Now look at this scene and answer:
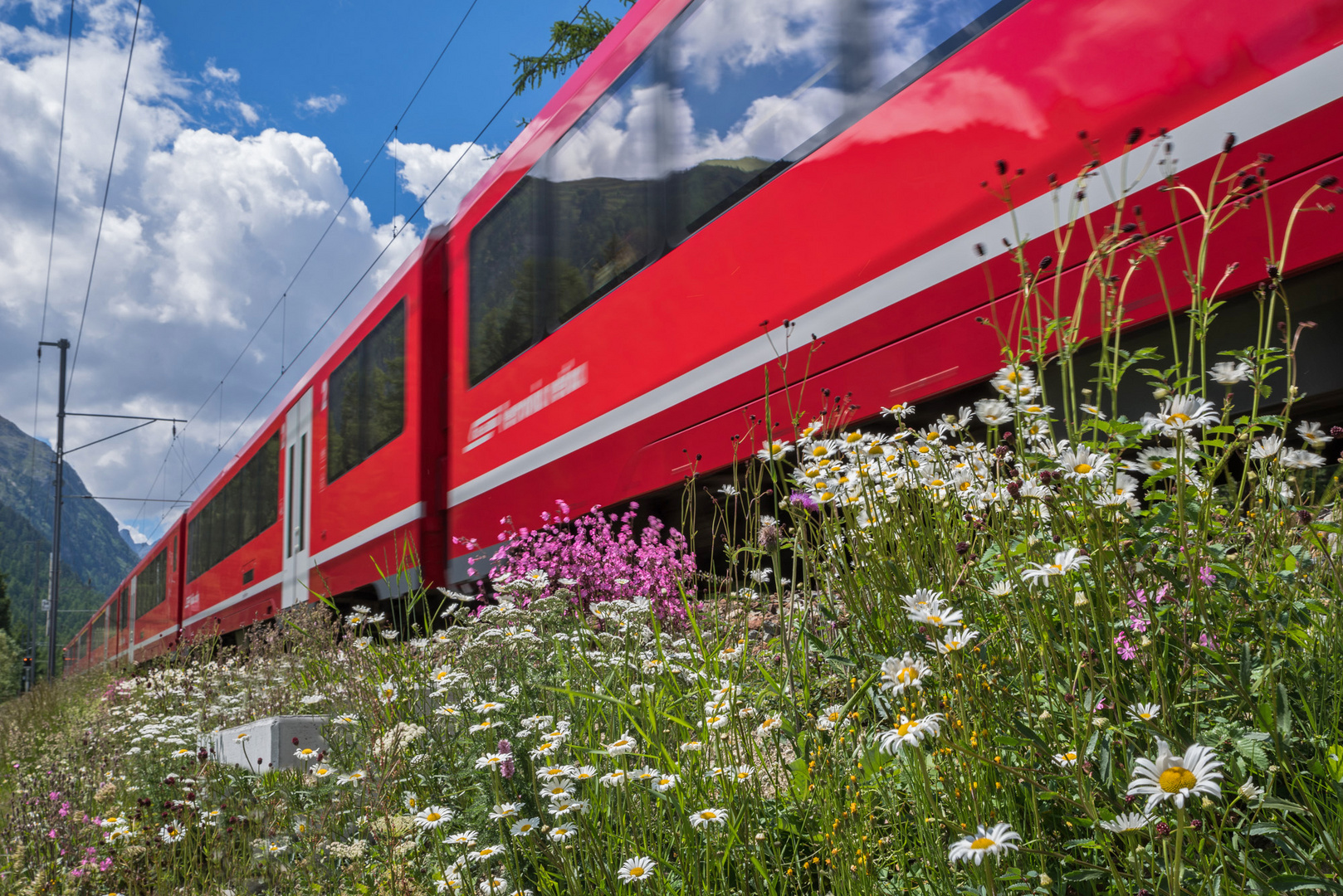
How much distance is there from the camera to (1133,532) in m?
1.39

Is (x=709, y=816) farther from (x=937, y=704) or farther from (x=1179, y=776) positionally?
(x=1179, y=776)

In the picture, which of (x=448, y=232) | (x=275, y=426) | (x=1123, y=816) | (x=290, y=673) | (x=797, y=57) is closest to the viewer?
(x=1123, y=816)

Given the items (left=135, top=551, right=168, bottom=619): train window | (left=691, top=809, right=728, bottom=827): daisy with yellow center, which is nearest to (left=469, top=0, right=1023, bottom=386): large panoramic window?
(left=691, top=809, right=728, bottom=827): daisy with yellow center

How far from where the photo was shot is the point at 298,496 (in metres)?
10.3

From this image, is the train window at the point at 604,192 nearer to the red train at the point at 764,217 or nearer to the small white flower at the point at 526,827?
the red train at the point at 764,217

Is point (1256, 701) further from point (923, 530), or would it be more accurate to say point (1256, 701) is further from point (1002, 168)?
point (1002, 168)

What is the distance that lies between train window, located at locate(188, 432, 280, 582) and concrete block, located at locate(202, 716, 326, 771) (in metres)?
8.78

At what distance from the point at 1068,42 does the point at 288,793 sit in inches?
128

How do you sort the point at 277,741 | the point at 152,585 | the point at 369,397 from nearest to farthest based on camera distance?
the point at 277,741 → the point at 369,397 → the point at 152,585

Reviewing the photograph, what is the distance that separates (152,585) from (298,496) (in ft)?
48.5

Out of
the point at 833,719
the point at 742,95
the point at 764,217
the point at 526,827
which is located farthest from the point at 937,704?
the point at 742,95

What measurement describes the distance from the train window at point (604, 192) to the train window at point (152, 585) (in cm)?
1868

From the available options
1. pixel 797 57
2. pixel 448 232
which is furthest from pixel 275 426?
pixel 797 57

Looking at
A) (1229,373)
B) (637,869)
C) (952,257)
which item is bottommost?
(637,869)
